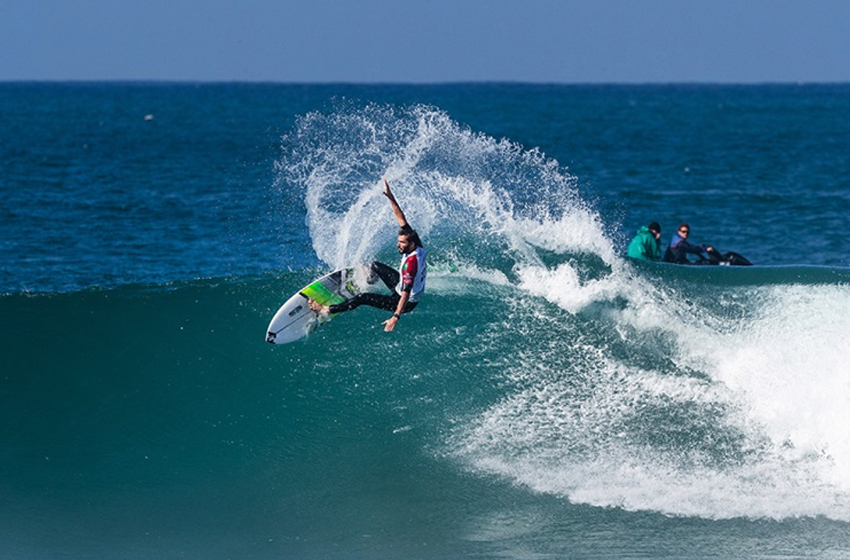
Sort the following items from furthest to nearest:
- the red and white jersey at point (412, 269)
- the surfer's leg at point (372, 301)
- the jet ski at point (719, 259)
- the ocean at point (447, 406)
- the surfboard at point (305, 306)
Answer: the jet ski at point (719, 259)
the surfboard at point (305, 306)
the surfer's leg at point (372, 301)
the red and white jersey at point (412, 269)
the ocean at point (447, 406)

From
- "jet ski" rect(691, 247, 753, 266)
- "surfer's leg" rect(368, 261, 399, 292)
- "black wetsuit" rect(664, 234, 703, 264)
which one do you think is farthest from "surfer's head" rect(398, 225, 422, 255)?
"jet ski" rect(691, 247, 753, 266)

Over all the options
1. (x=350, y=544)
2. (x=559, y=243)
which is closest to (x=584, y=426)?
(x=350, y=544)

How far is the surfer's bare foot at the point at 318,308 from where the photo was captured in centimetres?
1234

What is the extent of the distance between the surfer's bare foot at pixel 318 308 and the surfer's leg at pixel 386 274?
0.67 metres

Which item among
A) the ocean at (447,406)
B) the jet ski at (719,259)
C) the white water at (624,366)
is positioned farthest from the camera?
the jet ski at (719,259)

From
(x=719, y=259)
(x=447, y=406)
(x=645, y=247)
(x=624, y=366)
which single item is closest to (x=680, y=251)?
(x=719, y=259)

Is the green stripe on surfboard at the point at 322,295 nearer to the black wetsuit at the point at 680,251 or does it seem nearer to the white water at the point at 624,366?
the white water at the point at 624,366

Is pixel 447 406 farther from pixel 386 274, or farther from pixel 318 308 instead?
pixel 318 308

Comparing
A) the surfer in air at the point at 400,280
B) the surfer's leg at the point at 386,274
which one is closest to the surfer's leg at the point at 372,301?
the surfer in air at the point at 400,280

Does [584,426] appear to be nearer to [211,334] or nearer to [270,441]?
[270,441]

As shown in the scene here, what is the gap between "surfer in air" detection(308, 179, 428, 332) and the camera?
37.7ft

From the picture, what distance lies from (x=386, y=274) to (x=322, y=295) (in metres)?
0.76

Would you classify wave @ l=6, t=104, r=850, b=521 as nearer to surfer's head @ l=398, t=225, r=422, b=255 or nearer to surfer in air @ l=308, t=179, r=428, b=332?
surfer in air @ l=308, t=179, r=428, b=332

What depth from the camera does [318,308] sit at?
12.4m
